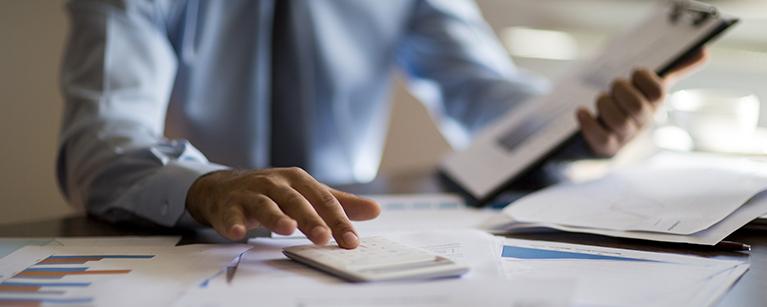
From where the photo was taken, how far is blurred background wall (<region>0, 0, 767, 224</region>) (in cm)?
123

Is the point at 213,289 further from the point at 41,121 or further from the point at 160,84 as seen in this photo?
the point at 41,121

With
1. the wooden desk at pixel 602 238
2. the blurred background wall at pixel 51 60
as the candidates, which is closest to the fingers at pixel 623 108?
the wooden desk at pixel 602 238

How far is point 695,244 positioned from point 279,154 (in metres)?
0.71

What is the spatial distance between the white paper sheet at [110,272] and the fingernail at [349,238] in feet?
0.27

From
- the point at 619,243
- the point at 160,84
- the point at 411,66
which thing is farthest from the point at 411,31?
Answer: the point at 619,243

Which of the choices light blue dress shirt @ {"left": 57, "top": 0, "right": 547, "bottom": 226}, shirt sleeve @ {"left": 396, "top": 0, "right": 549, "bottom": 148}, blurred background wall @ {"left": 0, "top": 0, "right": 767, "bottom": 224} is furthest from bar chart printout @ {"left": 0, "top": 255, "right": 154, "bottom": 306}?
blurred background wall @ {"left": 0, "top": 0, "right": 767, "bottom": 224}

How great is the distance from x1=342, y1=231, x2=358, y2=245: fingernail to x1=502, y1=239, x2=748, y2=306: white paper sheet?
0.10 meters

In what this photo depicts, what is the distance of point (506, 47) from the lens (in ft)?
4.96

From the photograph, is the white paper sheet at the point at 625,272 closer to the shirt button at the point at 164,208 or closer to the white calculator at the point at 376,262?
the white calculator at the point at 376,262

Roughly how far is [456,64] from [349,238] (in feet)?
2.78

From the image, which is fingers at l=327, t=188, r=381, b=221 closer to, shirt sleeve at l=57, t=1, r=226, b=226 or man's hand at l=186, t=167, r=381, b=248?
man's hand at l=186, t=167, r=381, b=248

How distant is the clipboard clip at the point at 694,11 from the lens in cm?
59

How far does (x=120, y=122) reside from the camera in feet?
1.85

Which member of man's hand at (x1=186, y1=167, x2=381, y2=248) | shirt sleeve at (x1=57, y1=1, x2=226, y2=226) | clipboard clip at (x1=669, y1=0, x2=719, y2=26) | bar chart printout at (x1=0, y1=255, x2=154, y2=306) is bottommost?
bar chart printout at (x1=0, y1=255, x2=154, y2=306)
